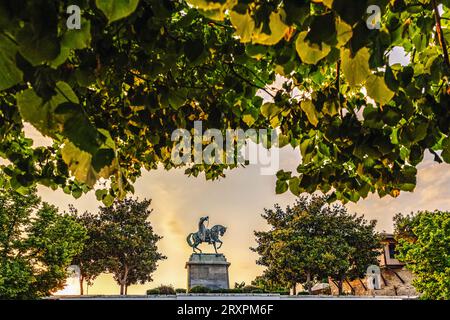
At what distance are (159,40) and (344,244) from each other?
5172 centimetres

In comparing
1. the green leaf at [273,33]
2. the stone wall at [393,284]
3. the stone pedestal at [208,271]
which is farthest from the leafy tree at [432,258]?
the stone wall at [393,284]

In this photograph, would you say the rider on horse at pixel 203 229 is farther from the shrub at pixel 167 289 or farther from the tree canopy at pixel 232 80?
the tree canopy at pixel 232 80

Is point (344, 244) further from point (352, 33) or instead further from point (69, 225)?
point (352, 33)

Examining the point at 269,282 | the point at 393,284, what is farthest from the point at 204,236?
the point at 393,284

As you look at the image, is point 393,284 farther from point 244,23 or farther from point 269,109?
point 244,23

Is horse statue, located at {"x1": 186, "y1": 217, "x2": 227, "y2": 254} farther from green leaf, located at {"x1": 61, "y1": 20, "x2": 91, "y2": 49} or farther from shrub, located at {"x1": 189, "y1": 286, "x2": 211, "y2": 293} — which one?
green leaf, located at {"x1": 61, "y1": 20, "x2": 91, "y2": 49}

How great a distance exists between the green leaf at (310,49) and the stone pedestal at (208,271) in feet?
105

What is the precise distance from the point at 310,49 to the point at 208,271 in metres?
32.7

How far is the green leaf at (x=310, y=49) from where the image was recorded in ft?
5.23

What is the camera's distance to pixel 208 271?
32906mm

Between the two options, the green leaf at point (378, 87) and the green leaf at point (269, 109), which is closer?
the green leaf at point (378, 87)

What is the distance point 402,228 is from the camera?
54969 mm

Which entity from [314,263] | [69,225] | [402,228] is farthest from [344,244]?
[69,225]
